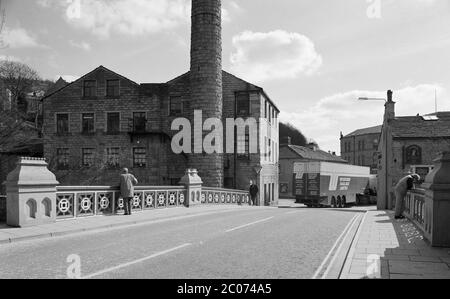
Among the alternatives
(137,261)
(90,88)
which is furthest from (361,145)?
(137,261)

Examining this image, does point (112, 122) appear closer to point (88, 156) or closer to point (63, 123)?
point (88, 156)

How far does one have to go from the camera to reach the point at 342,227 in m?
14.0

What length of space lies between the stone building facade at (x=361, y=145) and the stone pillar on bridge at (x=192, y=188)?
89.2 metres

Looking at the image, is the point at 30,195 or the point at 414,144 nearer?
the point at 30,195

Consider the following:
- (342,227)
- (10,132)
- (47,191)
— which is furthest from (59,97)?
(342,227)

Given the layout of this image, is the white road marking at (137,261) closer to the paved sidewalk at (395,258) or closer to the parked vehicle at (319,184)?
the paved sidewalk at (395,258)

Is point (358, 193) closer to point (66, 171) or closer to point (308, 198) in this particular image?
point (308, 198)

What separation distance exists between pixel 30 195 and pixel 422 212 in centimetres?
1048

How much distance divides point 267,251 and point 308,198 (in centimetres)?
2789

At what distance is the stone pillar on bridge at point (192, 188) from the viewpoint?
22.5 m

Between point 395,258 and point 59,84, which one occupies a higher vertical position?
point 59,84

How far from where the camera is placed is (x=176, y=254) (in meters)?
8.57

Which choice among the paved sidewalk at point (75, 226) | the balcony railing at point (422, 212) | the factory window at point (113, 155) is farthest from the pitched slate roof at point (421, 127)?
the paved sidewalk at point (75, 226)
